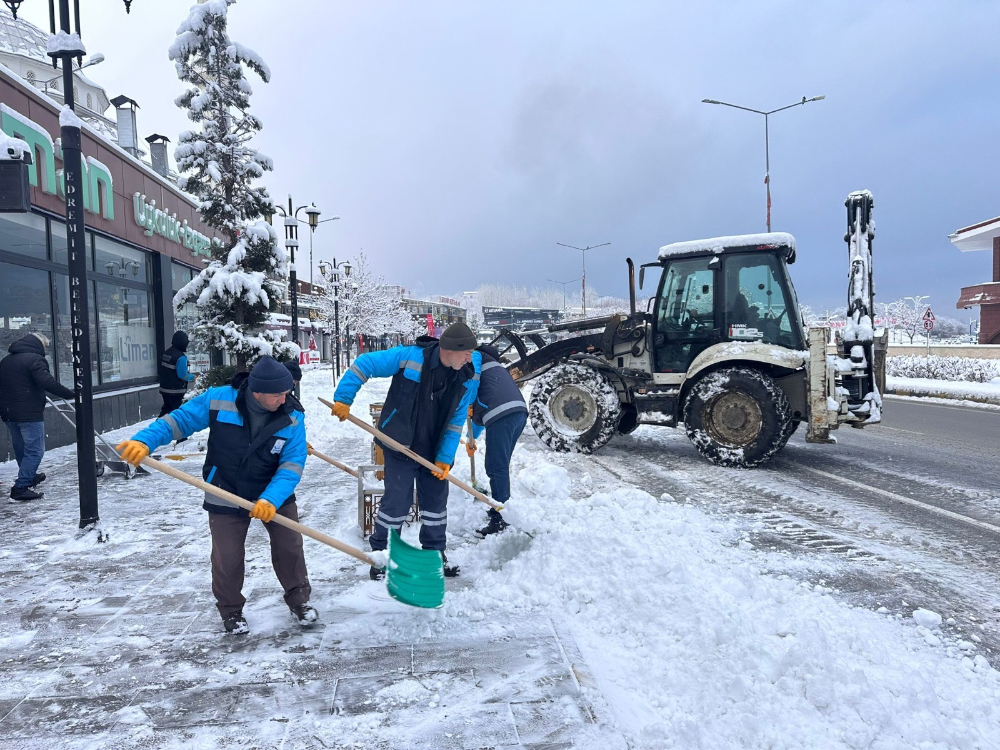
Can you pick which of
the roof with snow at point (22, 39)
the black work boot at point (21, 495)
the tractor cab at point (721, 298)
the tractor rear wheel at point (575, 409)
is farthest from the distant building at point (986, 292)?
the roof with snow at point (22, 39)

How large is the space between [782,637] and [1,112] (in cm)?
979

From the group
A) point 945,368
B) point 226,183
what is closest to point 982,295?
point 945,368

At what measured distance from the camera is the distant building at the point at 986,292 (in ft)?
98.3

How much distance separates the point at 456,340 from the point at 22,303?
7943mm

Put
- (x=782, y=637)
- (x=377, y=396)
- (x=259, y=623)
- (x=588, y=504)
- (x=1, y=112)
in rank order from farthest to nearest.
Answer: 1. (x=377, y=396)
2. (x=1, y=112)
3. (x=588, y=504)
4. (x=259, y=623)
5. (x=782, y=637)

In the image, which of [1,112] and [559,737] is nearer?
[559,737]

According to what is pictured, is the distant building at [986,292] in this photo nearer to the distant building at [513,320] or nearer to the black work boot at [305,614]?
the distant building at [513,320]

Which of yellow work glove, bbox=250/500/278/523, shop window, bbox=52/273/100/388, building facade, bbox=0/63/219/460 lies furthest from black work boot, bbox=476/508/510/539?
shop window, bbox=52/273/100/388

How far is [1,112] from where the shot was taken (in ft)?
24.0

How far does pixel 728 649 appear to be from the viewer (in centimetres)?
294

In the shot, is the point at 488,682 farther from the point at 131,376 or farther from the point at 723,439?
the point at 131,376

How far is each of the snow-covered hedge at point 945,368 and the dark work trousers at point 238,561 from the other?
20.7 m

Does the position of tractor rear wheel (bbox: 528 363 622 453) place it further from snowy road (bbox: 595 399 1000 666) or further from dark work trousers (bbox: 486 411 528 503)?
dark work trousers (bbox: 486 411 528 503)

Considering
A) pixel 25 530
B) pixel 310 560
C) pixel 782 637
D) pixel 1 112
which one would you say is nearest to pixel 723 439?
pixel 782 637
